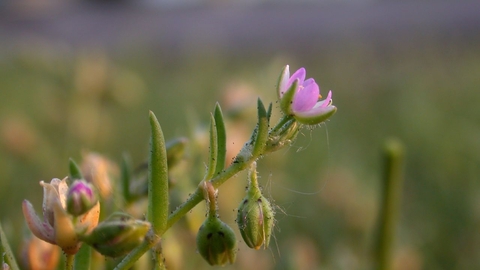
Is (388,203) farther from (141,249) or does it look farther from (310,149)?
(310,149)

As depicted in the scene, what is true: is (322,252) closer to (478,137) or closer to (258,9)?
(478,137)

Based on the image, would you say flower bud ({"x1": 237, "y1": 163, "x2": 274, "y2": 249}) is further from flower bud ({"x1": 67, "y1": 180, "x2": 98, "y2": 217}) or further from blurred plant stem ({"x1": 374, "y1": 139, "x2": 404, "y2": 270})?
blurred plant stem ({"x1": 374, "y1": 139, "x2": 404, "y2": 270})

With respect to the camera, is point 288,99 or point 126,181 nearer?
point 288,99

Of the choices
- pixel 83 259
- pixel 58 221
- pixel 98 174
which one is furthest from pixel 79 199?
pixel 98 174

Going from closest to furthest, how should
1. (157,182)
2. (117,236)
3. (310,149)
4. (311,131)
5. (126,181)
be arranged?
(117,236) → (157,182) → (311,131) → (126,181) → (310,149)

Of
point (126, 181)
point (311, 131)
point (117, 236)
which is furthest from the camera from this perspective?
point (126, 181)

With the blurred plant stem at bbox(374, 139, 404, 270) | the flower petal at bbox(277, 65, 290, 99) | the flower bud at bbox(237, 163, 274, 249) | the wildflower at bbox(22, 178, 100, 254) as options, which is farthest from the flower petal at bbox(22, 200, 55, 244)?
the blurred plant stem at bbox(374, 139, 404, 270)
